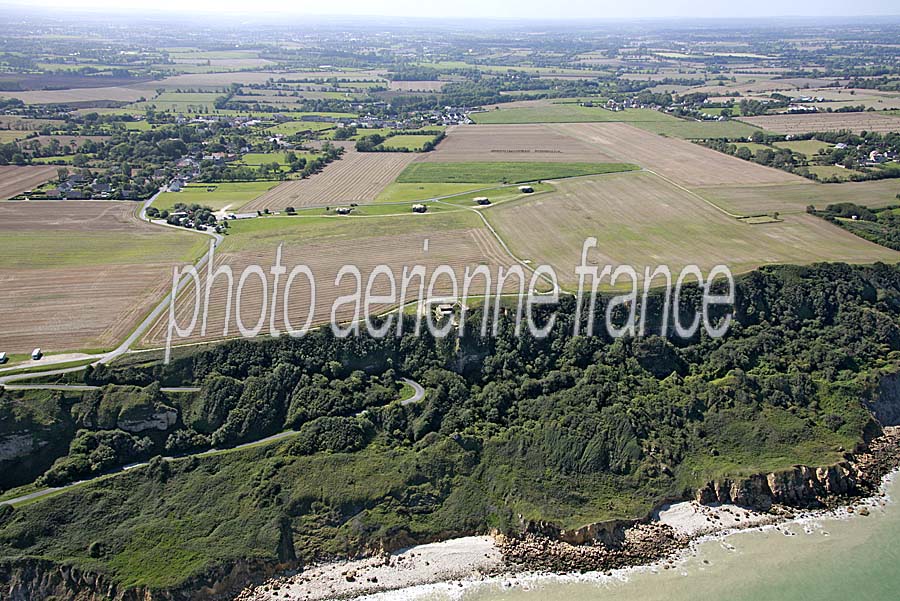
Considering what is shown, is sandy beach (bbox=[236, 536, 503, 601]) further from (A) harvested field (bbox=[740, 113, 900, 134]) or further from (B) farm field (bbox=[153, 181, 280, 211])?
(A) harvested field (bbox=[740, 113, 900, 134])

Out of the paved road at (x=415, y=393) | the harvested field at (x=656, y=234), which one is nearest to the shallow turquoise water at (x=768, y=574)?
the paved road at (x=415, y=393)

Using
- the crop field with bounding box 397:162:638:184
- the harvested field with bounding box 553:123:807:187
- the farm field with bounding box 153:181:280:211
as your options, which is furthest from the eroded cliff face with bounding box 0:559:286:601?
the harvested field with bounding box 553:123:807:187

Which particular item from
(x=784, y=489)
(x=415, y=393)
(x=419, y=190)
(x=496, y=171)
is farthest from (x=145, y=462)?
(x=496, y=171)

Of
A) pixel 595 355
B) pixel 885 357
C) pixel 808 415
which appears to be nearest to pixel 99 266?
pixel 595 355

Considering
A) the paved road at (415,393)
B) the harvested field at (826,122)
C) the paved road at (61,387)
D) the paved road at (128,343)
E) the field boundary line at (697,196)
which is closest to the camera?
the paved road at (61,387)

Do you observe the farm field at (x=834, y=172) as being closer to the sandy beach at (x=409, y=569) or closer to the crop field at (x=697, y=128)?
the crop field at (x=697, y=128)

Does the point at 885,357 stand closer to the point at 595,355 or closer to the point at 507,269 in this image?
the point at 595,355
